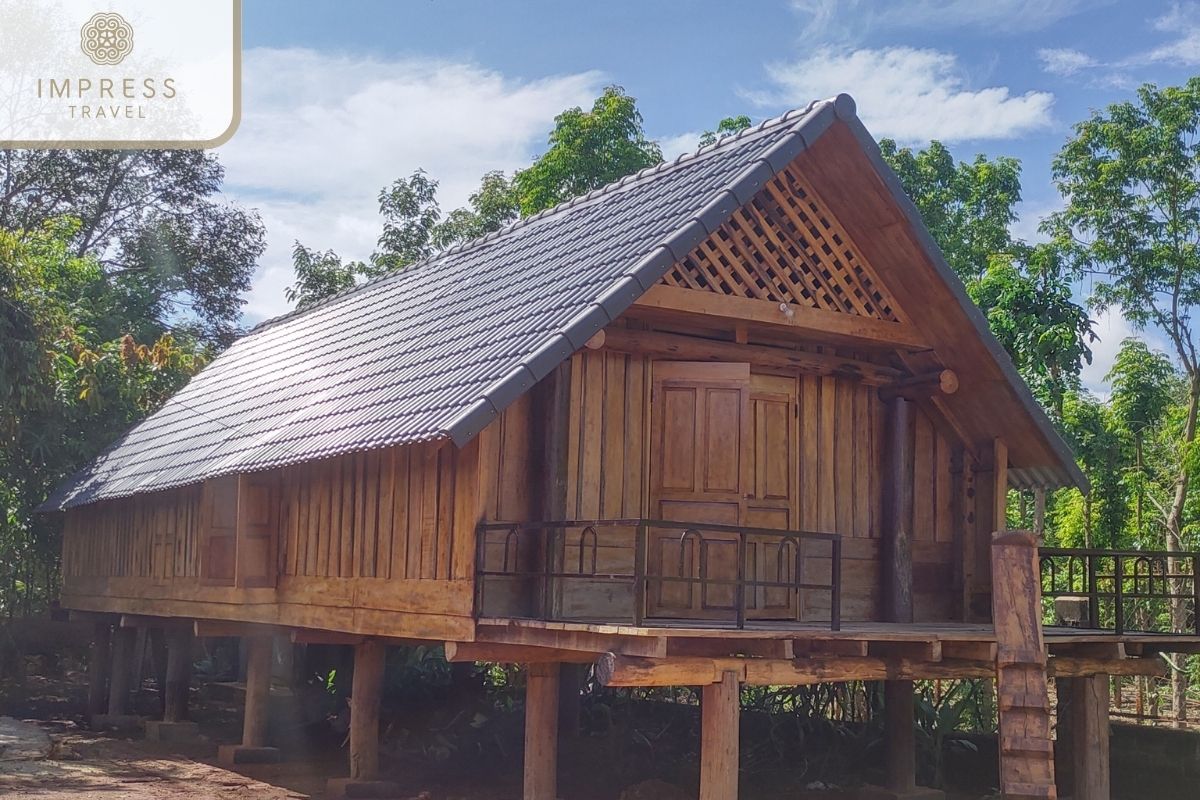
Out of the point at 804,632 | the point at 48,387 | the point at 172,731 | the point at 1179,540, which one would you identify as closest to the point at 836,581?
the point at 804,632

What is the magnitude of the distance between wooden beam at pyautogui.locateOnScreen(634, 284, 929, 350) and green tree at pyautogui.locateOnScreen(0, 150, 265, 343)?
21096 mm

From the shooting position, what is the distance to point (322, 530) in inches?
460

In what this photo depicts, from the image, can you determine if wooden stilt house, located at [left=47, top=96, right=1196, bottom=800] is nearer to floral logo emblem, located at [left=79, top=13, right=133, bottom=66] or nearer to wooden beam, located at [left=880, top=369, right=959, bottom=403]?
wooden beam, located at [left=880, top=369, right=959, bottom=403]

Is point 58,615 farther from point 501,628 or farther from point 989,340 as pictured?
point 989,340

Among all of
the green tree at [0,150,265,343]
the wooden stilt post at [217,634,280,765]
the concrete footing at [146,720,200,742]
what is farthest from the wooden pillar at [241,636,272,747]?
the green tree at [0,150,265,343]

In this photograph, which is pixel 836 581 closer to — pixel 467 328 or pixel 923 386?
pixel 923 386

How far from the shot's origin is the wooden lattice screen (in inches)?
398

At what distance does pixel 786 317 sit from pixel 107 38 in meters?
17.6

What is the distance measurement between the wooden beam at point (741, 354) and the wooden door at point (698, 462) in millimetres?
143

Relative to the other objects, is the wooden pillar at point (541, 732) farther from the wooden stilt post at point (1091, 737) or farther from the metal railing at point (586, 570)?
the wooden stilt post at point (1091, 737)

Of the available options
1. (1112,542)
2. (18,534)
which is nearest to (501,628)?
(1112,542)

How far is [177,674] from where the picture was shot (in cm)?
1728

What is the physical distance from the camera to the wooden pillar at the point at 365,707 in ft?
40.3

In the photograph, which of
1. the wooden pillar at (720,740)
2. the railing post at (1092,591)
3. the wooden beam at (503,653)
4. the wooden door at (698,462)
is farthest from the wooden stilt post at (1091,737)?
the wooden beam at (503,653)
